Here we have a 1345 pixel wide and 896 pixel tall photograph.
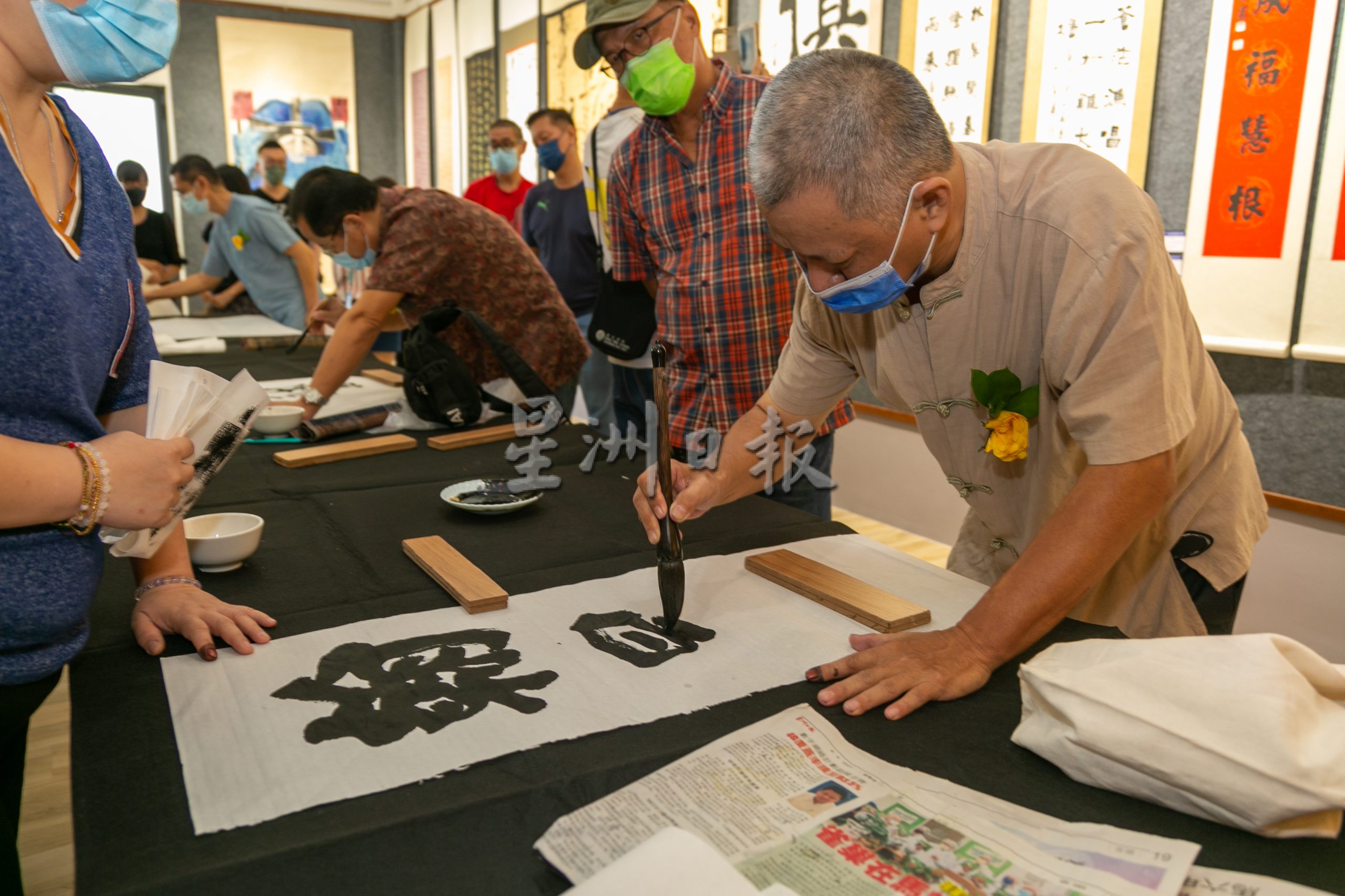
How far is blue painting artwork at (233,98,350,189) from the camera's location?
8.14 metres

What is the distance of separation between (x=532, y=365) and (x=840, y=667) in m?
1.80

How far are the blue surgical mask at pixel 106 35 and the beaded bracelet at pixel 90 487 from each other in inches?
14.0

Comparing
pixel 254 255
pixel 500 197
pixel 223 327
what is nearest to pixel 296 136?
pixel 500 197

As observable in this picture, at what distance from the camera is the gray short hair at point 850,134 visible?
0.99 m

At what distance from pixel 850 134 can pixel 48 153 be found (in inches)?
33.5

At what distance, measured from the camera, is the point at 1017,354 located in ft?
3.88

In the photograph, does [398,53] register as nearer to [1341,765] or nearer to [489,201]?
[489,201]

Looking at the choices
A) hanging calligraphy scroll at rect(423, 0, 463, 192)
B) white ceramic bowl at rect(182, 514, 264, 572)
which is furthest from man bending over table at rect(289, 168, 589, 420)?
hanging calligraphy scroll at rect(423, 0, 463, 192)

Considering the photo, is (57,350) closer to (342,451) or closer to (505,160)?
(342,451)

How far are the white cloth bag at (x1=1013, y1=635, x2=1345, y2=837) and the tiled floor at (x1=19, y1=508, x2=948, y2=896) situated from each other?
1432 millimetres

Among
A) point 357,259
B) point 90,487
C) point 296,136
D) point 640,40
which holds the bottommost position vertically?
point 90,487

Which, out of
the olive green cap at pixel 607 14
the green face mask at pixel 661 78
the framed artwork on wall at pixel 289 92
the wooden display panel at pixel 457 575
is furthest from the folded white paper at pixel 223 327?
the framed artwork on wall at pixel 289 92

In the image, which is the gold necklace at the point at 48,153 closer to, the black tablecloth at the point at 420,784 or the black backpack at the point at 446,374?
the black tablecloth at the point at 420,784

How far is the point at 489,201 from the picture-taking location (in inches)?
220
